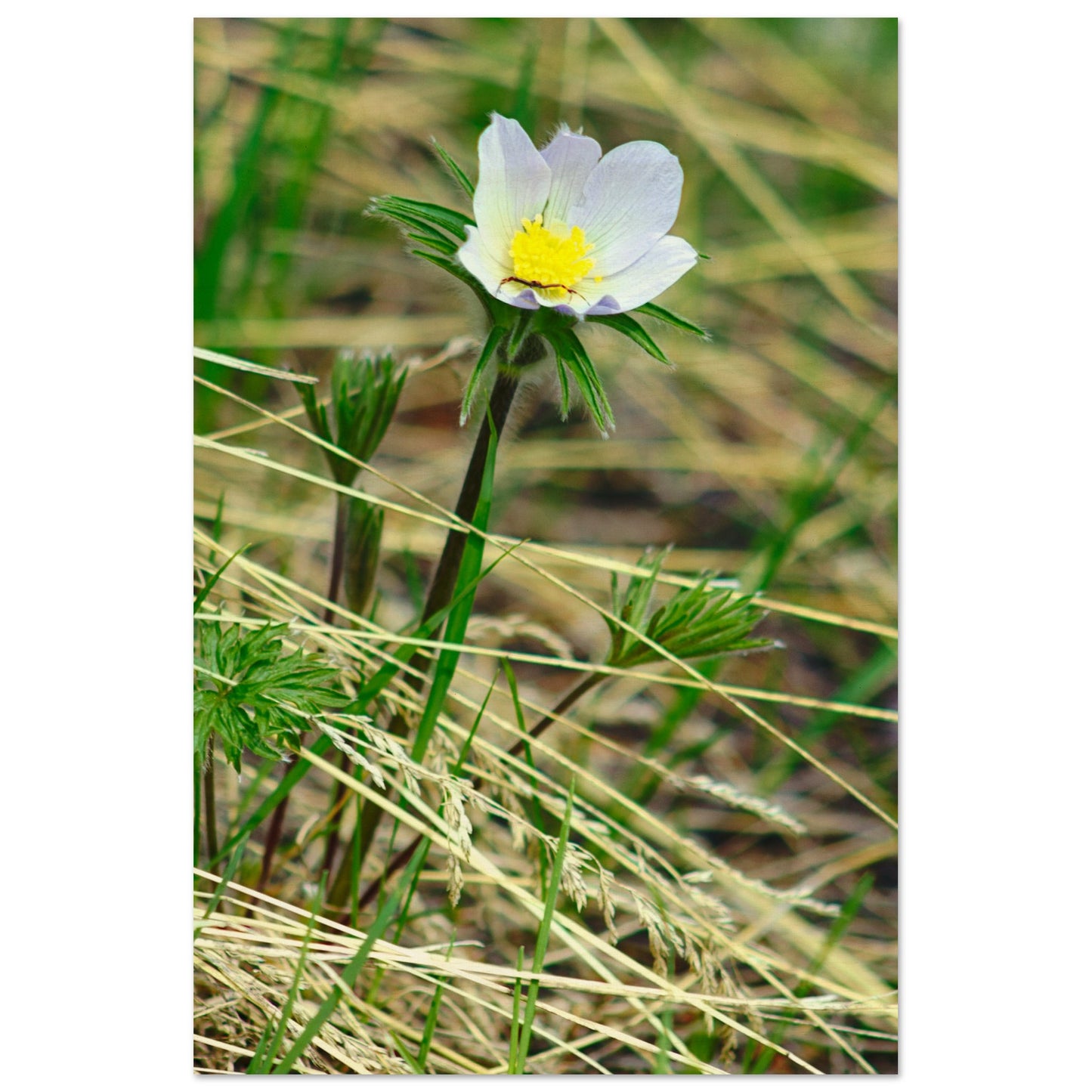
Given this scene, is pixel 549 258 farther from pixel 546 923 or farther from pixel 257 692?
pixel 546 923

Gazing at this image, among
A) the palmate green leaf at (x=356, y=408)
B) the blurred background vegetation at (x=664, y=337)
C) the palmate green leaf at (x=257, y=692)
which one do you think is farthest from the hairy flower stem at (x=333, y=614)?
the blurred background vegetation at (x=664, y=337)

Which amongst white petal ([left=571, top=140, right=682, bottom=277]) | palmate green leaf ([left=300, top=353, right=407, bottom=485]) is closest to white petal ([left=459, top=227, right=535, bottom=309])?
white petal ([left=571, top=140, right=682, bottom=277])

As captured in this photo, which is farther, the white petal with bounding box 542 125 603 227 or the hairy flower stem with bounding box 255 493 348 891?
the hairy flower stem with bounding box 255 493 348 891

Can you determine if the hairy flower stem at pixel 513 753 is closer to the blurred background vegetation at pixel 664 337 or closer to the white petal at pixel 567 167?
the blurred background vegetation at pixel 664 337

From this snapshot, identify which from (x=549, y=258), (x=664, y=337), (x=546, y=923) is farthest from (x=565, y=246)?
(x=664, y=337)

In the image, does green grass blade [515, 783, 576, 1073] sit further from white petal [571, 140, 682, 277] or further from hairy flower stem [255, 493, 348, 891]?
white petal [571, 140, 682, 277]
